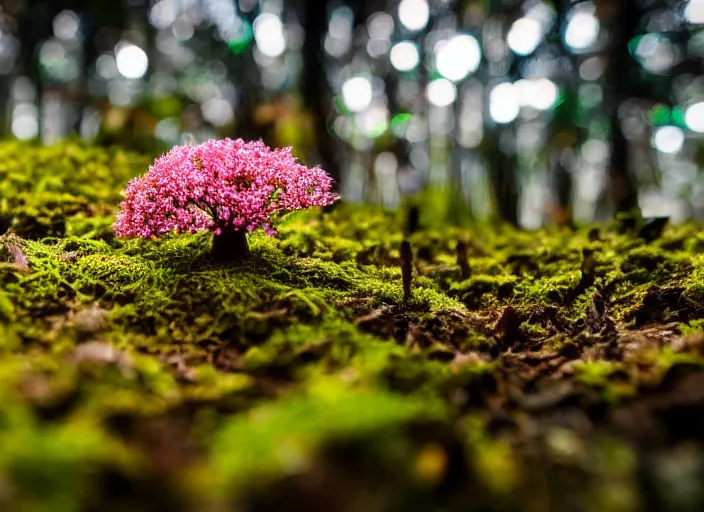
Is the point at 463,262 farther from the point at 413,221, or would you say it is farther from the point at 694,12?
the point at 694,12


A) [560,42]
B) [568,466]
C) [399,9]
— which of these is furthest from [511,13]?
[568,466]

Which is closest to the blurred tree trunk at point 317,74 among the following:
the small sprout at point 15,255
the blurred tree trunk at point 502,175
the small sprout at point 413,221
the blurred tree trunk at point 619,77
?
the small sprout at point 413,221

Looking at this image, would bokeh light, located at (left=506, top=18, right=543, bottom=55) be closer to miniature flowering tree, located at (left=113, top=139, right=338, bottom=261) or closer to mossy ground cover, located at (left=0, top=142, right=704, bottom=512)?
mossy ground cover, located at (left=0, top=142, right=704, bottom=512)

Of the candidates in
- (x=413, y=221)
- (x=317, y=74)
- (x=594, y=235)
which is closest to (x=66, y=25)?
(x=317, y=74)

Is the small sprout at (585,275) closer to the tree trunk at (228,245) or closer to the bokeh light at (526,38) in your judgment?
the tree trunk at (228,245)

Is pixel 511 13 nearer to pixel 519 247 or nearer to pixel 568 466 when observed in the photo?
pixel 519 247

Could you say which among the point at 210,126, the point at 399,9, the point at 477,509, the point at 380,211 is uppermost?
the point at 399,9
